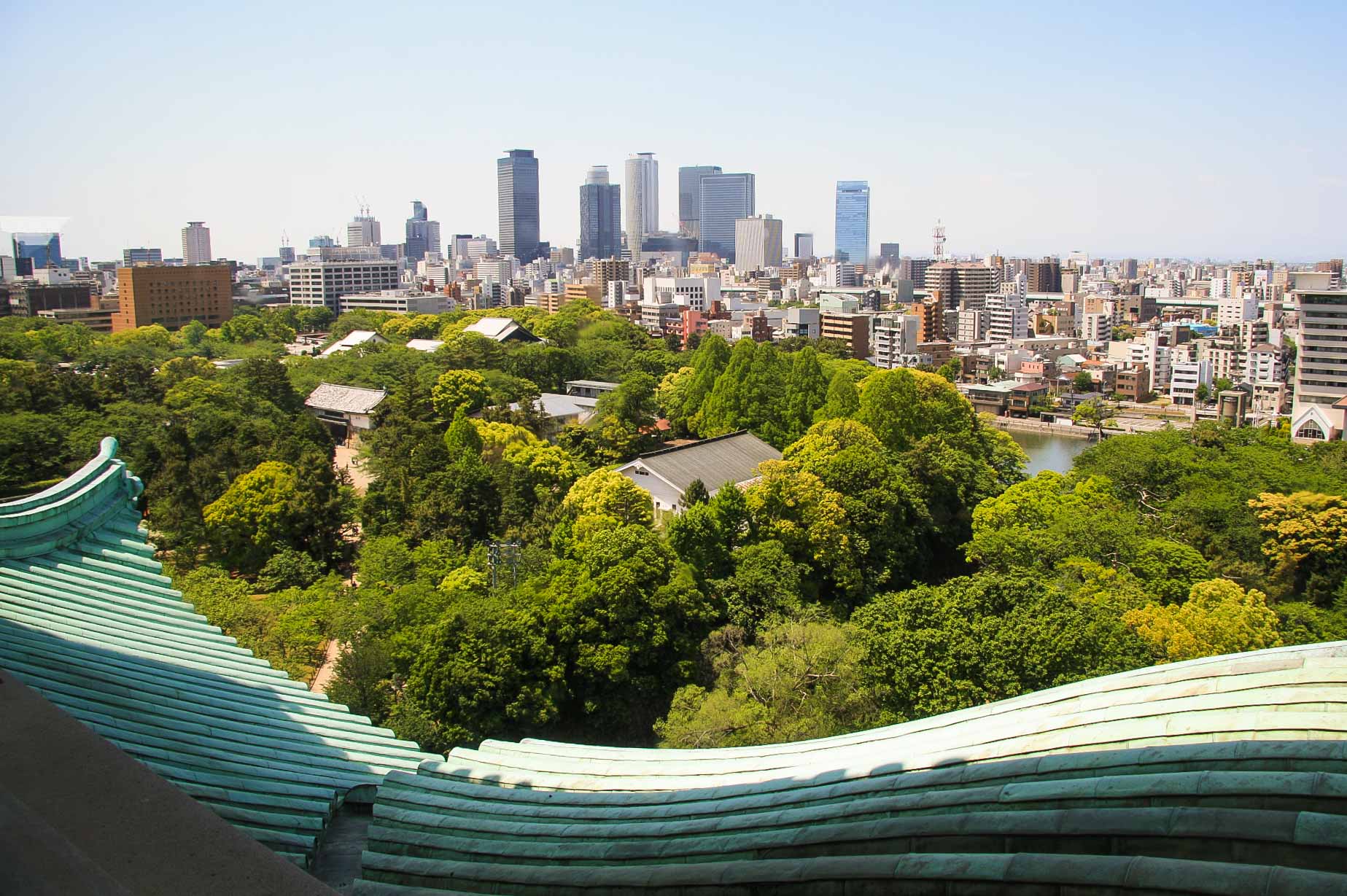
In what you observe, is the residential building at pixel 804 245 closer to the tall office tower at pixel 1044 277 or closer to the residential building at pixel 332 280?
the tall office tower at pixel 1044 277

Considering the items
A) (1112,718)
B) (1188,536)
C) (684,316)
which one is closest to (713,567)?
(1188,536)

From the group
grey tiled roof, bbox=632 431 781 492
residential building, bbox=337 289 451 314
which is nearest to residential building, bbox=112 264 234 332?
residential building, bbox=337 289 451 314

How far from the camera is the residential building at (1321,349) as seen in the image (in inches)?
960

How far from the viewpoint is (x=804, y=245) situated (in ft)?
433

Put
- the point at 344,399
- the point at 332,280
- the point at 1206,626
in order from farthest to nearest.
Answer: the point at 332,280 → the point at 344,399 → the point at 1206,626

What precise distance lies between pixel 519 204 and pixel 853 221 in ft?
155

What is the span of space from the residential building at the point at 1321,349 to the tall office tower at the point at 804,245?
106649mm

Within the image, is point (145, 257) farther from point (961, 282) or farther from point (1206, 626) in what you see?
point (1206, 626)

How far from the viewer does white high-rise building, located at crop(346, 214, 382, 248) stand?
9681cm

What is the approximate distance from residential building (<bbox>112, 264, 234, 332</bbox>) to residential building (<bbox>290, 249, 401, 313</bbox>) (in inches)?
360

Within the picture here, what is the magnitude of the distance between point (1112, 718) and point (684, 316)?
4046 centimetres

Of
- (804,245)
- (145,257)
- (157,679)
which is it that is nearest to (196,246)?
(145,257)

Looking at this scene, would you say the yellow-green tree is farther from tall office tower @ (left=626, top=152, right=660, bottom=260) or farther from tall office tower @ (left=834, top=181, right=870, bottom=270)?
tall office tower @ (left=834, top=181, right=870, bottom=270)

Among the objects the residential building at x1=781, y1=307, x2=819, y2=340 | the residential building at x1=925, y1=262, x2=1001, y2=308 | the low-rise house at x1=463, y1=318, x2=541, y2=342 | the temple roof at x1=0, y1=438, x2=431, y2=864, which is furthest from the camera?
the residential building at x1=925, y1=262, x2=1001, y2=308
